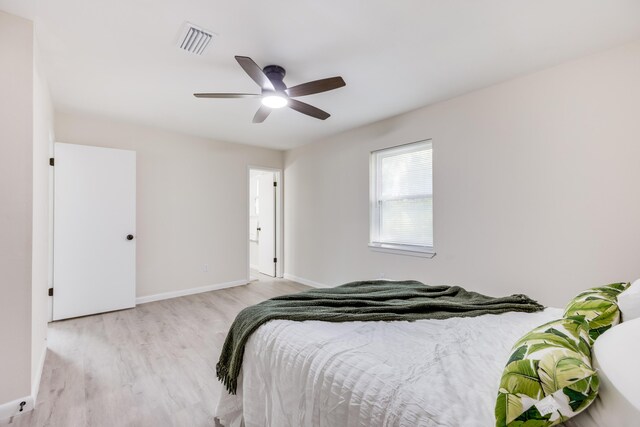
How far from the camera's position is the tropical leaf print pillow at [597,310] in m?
1.15

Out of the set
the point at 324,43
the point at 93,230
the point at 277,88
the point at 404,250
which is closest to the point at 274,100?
the point at 277,88

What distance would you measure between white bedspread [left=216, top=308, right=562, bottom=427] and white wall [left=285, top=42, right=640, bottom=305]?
3.47 feet

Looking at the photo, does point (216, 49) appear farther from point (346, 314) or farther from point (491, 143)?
point (491, 143)

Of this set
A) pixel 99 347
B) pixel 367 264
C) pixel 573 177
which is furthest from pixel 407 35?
pixel 99 347

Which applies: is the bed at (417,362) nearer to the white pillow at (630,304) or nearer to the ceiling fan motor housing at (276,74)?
the white pillow at (630,304)

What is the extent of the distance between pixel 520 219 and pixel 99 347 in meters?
4.08

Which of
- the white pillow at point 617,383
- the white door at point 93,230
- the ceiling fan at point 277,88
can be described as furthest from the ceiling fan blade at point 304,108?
the white door at point 93,230

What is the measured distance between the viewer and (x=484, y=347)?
51.1 inches

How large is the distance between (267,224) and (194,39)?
4.11m

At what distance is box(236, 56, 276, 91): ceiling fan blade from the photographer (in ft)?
6.37


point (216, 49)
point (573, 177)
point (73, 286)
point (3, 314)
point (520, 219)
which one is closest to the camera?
point (3, 314)

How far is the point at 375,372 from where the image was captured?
110 centimetres

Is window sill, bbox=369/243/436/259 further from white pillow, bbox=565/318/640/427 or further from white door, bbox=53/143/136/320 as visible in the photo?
white door, bbox=53/143/136/320

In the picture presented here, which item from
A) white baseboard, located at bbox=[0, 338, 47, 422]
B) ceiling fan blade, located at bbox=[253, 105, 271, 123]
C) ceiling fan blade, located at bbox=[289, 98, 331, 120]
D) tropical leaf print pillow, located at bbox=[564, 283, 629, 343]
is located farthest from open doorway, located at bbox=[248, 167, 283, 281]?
tropical leaf print pillow, located at bbox=[564, 283, 629, 343]
